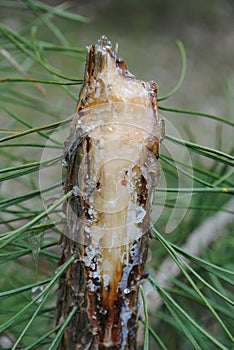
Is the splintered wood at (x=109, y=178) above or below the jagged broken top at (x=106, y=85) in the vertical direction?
below

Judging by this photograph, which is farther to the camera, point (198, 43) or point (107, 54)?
point (198, 43)

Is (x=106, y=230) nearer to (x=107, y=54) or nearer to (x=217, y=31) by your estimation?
(x=107, y=54)

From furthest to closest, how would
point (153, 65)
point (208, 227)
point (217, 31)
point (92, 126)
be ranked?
point (217, 31) < point (153, 65) < point (208, 227) < point (92, 126)

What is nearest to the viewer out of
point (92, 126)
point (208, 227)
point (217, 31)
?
point (92, 126)

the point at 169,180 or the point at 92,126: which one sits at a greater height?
the point at 169,180

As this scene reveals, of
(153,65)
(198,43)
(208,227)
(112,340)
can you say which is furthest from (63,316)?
(198,43)

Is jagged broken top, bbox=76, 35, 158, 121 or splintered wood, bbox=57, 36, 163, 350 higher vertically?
jagged broken top, bbox=76, 35, 158, 121

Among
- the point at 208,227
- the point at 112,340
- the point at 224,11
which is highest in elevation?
the point at 224,11
